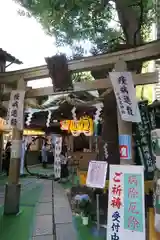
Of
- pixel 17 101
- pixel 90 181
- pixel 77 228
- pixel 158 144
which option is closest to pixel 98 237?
pixel 77 228

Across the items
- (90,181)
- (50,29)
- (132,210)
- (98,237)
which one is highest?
(50,29)

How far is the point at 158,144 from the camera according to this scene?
465 cm

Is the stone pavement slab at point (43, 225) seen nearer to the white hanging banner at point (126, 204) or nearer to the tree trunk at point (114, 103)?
the tree trunk at point (114, 103)

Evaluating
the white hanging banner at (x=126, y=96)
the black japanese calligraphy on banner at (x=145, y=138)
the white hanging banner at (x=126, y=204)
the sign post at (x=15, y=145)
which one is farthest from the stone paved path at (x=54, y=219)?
the white hanging banner at (x=126, y=96)

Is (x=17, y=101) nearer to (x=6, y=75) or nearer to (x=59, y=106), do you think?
(x=6, y=75)

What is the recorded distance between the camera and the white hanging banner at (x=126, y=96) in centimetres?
516

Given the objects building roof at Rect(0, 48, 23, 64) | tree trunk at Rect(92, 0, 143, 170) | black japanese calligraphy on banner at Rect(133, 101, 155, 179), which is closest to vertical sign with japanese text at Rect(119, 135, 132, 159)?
black japanese calligraphy on banner at Rect(133, 101, 155, 179)

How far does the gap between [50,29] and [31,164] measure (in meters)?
17.4

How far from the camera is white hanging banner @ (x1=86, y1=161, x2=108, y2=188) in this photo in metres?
5.60

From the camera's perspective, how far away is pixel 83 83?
250 inches

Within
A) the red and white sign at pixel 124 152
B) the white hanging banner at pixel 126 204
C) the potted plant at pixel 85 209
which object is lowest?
the potted plant at pixel 85 209

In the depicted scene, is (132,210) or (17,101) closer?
(132,210)

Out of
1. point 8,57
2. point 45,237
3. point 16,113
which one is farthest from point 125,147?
point 8,57

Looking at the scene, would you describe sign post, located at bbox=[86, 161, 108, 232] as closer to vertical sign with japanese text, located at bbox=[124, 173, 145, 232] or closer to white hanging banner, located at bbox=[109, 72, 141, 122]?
vertical sign with japanese text, located at bbox=[124, 173, 145, 232]
